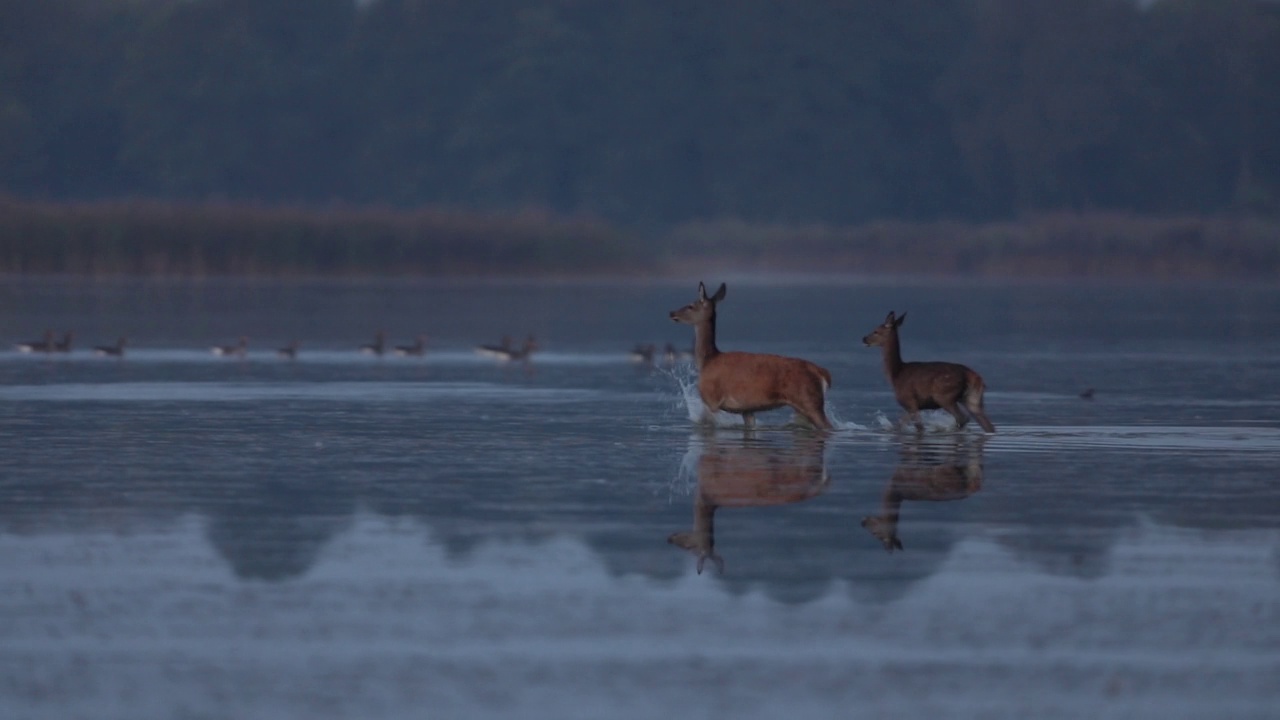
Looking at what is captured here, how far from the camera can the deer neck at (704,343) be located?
17.1 meters

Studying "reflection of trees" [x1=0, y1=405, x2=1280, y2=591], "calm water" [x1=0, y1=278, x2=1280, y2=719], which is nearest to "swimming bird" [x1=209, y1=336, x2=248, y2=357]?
"calm water" [x1=0, y1=278, x2=1280, y2=719]

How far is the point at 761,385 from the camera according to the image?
16.6m

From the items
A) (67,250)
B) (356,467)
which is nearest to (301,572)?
(356,467)

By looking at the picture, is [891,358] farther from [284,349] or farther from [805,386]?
[284,349]

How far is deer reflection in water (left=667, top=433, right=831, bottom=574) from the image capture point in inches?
448

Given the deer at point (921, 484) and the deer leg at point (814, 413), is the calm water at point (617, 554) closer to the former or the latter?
the deer at point (921, 484)

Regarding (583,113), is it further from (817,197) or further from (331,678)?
(331,678)

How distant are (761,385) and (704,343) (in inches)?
32.1

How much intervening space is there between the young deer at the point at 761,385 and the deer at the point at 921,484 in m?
1.18

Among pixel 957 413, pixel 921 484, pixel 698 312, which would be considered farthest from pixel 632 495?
pixel 698 312

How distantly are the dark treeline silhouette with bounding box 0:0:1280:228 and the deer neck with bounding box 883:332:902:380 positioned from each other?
69.8 m

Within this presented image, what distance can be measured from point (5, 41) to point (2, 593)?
8435cm

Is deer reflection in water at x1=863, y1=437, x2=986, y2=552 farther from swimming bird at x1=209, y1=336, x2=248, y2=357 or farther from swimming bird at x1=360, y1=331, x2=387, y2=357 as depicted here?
swimming bird at x1=360, y1=331, x2=387, y2=357

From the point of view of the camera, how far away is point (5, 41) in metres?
90.2
